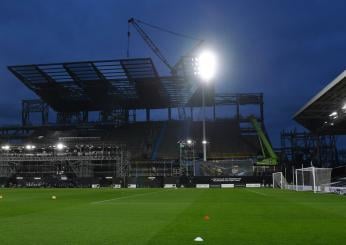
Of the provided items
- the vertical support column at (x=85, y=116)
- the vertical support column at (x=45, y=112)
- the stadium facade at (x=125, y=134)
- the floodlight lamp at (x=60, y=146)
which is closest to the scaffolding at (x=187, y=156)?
the stadium facade at (x=125, y=134)

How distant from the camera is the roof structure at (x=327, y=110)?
51.9 m

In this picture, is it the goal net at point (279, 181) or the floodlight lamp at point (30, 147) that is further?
the floodlight lamp at point (30, 147)

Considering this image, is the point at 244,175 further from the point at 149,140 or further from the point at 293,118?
the point at 149,140

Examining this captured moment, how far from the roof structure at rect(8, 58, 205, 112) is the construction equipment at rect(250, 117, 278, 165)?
47.9 feet

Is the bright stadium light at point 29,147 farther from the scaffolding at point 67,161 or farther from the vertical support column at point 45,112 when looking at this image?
the vertical support column at point 45,112

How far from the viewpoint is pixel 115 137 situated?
95.9 m

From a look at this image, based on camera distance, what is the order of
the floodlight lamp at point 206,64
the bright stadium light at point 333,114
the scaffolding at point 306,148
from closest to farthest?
the floodlight lamp at point 206,64, the bright stadium light at point 333,114, the scaffolding at point 306,148

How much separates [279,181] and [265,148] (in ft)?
110

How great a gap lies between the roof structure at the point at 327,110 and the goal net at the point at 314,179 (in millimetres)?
9177

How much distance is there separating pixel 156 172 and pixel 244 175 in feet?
68.9

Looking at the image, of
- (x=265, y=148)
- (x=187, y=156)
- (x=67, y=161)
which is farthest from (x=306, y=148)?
(x=67, y=161)

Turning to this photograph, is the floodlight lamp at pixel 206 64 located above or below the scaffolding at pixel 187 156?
above

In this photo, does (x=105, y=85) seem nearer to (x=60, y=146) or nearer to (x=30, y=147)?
(x=60, y=146)

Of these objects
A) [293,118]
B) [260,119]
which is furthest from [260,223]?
[260,119]
